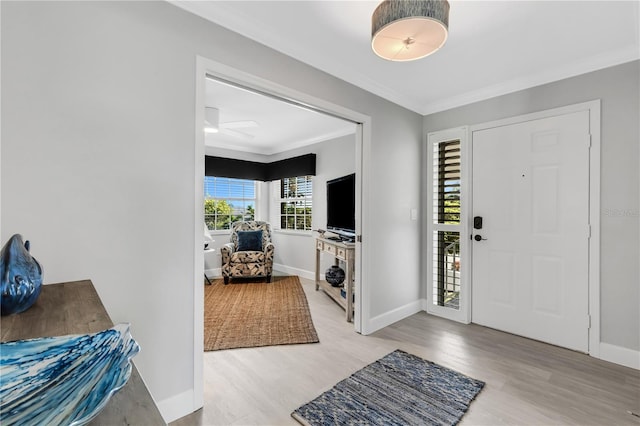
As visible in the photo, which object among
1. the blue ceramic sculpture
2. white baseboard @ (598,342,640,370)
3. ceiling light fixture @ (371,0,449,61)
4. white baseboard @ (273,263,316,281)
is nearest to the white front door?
white baseboard @ (598,342,640,370)

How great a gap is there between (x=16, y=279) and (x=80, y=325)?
267 millimetres

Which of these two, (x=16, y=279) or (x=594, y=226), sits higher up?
(x=594, y=226)

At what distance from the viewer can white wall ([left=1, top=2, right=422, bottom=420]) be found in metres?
1.30

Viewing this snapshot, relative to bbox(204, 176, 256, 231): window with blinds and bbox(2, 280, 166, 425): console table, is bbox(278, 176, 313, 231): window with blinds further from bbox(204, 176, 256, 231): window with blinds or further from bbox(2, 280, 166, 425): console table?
bbox(2, 280, 166, 425): console table

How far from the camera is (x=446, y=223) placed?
340 centimetres

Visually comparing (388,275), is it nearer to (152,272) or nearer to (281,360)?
(281,360)

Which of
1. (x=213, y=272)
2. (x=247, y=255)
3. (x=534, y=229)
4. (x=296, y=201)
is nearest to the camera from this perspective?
(x=534, y=229)

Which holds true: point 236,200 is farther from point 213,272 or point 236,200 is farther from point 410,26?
point 410,26

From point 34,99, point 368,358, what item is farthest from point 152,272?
point 368,358

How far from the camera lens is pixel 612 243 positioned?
7.91ft

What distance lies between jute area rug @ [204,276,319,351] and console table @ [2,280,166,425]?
165 cm

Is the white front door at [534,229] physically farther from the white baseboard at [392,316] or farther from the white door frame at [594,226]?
the white baseboard at [392,316]

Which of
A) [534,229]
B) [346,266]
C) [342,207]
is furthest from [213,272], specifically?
[534,229]

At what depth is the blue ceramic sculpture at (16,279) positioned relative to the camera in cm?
88
